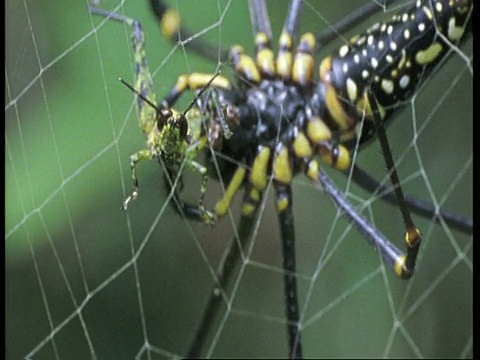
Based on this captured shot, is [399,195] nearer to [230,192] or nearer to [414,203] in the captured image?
[414,203]

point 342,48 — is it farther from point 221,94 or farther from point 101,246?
point 101,246

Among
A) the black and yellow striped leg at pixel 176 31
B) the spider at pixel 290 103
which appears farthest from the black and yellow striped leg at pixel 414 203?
the black and yellow striped leg at pixel 176 31

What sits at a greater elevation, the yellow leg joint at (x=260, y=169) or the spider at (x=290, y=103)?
the spider at (x=290, y=103)

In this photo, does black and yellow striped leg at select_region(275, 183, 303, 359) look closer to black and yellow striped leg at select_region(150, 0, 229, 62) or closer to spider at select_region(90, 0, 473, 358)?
spider at select_region(90, 0, 473, 358)

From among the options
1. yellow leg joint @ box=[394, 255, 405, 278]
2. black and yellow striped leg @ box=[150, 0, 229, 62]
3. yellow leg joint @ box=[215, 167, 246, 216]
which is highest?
black and yellow striped leg @ box=[150, 0, 229, 62]

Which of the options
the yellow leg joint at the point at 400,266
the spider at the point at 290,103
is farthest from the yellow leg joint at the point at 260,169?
the yellow leg joint at the point at 400,266

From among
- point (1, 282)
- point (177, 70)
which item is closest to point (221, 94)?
point (177, 70)

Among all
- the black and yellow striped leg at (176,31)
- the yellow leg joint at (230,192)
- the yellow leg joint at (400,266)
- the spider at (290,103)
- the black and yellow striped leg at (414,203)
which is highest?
the black and yellow striped leg at (176,31)

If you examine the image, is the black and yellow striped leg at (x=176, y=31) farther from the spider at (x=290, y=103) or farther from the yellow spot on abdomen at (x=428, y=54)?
the yellow spot on abdomen at (x=428, y=54)

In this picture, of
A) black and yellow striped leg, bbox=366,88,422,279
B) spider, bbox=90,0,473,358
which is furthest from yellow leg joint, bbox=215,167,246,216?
black and yellow striped leg, bbox=366,88,422,279

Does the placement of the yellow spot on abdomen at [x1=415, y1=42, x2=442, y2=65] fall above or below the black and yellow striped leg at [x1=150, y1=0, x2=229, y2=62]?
below
